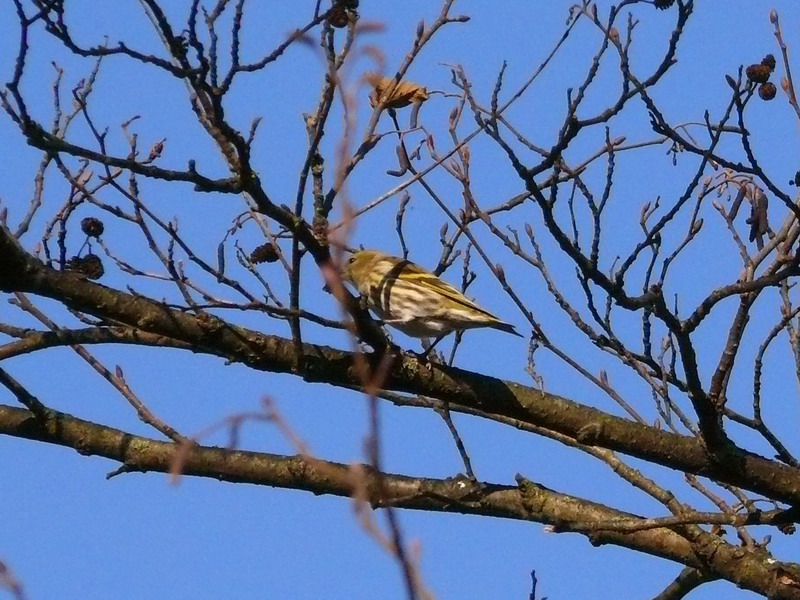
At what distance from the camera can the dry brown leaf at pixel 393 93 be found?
300cm

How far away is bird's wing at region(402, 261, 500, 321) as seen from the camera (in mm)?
5095

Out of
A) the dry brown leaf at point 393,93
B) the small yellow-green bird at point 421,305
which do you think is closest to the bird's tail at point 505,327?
the small yellow-green bird at point 421,305

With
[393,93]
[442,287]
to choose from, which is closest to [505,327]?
[442,287]

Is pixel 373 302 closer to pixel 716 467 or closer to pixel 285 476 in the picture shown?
pixel 285 476

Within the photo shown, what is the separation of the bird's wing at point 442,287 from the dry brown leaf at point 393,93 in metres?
1.37

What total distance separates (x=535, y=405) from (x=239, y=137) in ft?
5.17

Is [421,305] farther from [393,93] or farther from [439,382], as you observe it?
[393,93]

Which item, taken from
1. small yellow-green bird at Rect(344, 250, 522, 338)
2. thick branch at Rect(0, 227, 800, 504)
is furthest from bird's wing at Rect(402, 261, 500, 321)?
thick branch at Rect(0, 227, 800, 504)

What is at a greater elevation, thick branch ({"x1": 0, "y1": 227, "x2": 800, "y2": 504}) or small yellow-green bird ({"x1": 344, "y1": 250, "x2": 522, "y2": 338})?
small yellow-green bird ({"x1": 344, "y1": 250, "x2": 522, "y2": 338})

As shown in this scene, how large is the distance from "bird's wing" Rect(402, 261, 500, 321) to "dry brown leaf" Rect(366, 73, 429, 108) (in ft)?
4.49

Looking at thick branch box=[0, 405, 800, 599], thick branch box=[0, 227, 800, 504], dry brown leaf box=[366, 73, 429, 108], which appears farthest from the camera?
thick branch box=[0, 405, 800, 599]

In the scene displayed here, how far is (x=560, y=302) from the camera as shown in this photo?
4230 millimetres

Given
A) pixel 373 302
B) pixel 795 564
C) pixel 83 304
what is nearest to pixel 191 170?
pixel 83 304

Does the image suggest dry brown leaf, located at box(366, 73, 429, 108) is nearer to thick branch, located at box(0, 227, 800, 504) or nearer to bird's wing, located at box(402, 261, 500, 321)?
thick branch, located at box(0, 227, 800, 504)
